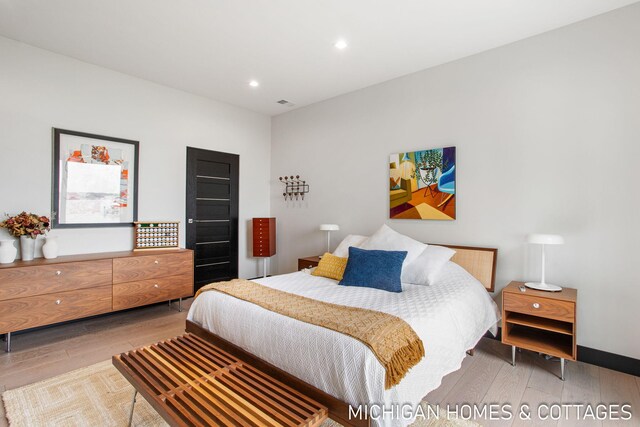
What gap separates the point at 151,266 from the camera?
353cm

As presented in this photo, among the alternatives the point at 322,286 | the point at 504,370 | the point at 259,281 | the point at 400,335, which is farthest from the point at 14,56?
the point at 504,370

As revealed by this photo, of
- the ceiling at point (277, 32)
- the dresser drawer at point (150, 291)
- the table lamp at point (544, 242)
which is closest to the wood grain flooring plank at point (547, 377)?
the table lamp at point (544, 242)

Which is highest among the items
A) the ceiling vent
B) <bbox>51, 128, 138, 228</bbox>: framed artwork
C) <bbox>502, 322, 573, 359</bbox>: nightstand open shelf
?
the ceiling vent

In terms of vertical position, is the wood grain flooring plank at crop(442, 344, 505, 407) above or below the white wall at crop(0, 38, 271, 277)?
below

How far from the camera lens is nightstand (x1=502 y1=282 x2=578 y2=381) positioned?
233cm

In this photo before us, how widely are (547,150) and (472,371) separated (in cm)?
202

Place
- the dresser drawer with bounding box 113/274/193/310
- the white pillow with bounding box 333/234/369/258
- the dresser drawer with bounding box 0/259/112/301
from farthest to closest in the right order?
the white pillow with bounding box 333/234/369/258
the dresser drawer with bounding box 113/274/193/310
the dresser drawer with bounding box 0/259/112/301

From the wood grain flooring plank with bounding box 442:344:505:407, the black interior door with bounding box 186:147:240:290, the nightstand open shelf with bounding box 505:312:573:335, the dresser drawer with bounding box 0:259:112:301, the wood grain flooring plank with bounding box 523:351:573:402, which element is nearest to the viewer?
the wood grain flooring plank with bounding box 442:344:505:407

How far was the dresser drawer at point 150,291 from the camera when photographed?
3.29 m

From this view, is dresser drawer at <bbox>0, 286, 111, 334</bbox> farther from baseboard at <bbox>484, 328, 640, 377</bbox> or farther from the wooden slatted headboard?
baseboard at <bbox>484, 328, 640, 377</bbox>

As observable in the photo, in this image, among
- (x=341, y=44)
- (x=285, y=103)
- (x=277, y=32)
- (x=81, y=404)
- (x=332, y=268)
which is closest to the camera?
(x=81, y=404)

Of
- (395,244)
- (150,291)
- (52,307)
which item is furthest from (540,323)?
(52,307)

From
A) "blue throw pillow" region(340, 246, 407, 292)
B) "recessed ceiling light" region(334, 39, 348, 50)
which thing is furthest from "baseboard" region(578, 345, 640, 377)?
"recessed ceiling light" region(334, 39, 348, 50)

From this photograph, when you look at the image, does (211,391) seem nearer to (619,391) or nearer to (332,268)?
(332,268)
